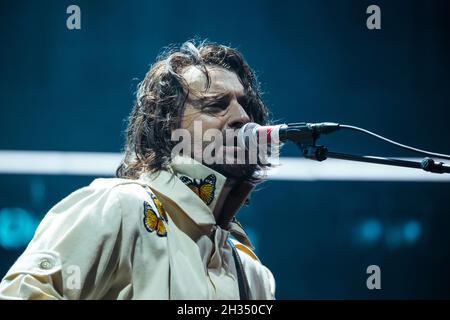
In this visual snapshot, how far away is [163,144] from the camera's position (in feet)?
6.81

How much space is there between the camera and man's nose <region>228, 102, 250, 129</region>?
200 centimetres

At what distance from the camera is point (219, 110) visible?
2.03 meters

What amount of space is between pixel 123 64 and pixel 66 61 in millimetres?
259

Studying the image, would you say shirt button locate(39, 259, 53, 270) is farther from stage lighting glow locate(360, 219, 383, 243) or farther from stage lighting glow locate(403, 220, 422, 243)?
stage lighting glow locate(403, 220, 422, 243)

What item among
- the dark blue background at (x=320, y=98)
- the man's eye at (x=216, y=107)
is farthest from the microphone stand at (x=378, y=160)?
the dark blue background at (x=320, y=98)

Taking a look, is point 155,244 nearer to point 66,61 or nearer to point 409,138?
point 66,61

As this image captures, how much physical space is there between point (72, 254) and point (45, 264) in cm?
7

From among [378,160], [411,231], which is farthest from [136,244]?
[411,231]

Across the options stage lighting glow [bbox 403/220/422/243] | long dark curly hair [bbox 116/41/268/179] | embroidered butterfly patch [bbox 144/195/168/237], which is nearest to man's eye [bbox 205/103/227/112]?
long dark curly hair [bbox 116/41/268/179]

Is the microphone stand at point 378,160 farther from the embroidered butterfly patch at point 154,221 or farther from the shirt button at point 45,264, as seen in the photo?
the shirt button at point 45,264

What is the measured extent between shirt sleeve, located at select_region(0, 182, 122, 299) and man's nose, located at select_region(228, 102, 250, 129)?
0.46 meters

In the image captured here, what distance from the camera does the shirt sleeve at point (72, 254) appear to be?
5.07 ft

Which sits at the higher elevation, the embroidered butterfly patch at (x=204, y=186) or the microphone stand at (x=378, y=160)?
the microphone stand at (x=378, y=160)
